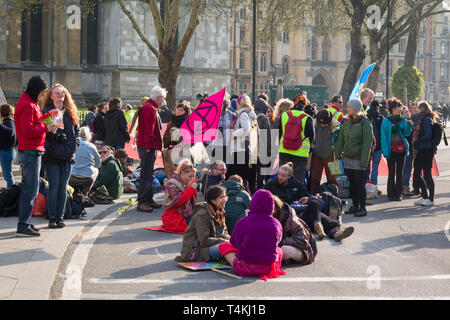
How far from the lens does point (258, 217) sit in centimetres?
773

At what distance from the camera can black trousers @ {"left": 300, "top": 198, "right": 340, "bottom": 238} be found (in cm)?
1003

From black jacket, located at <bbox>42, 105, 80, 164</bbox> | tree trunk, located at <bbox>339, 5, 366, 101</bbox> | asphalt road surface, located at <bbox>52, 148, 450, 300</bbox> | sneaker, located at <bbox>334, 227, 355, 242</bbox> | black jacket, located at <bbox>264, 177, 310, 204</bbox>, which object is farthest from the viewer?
tree trunk, located at <bbox>339, 5, 366, 101</bbox>

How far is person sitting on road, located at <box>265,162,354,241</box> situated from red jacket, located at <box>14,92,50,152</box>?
319 cm

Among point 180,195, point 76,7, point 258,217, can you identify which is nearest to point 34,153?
point 180,195

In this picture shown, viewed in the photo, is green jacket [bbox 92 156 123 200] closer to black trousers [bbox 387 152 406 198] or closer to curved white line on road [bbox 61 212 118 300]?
curved white line on road [bbox 61 212 118 300]

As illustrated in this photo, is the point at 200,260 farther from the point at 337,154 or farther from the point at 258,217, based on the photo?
the point at 337,154

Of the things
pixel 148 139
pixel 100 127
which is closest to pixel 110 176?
pixel 148 139

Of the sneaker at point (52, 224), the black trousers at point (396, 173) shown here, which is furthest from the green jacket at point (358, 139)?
the sneaker at point (52, 224)

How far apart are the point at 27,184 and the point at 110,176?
12.9 feet

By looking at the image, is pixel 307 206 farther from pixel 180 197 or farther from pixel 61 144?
pixel 61 144

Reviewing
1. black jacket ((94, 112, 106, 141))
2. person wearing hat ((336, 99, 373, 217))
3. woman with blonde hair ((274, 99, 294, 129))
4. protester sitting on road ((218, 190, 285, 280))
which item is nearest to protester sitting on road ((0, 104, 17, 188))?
black jacket ((94, 112, 106, 141))

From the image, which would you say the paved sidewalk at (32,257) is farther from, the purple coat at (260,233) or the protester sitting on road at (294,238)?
the protester sitting on road at (294,238)

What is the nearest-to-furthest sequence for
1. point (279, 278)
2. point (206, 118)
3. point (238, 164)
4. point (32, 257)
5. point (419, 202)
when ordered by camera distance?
point (279, 278) → point (32, 257) → point (238, 164) → point (206, 118) → point (419, 202)

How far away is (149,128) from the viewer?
1211 centimetres
